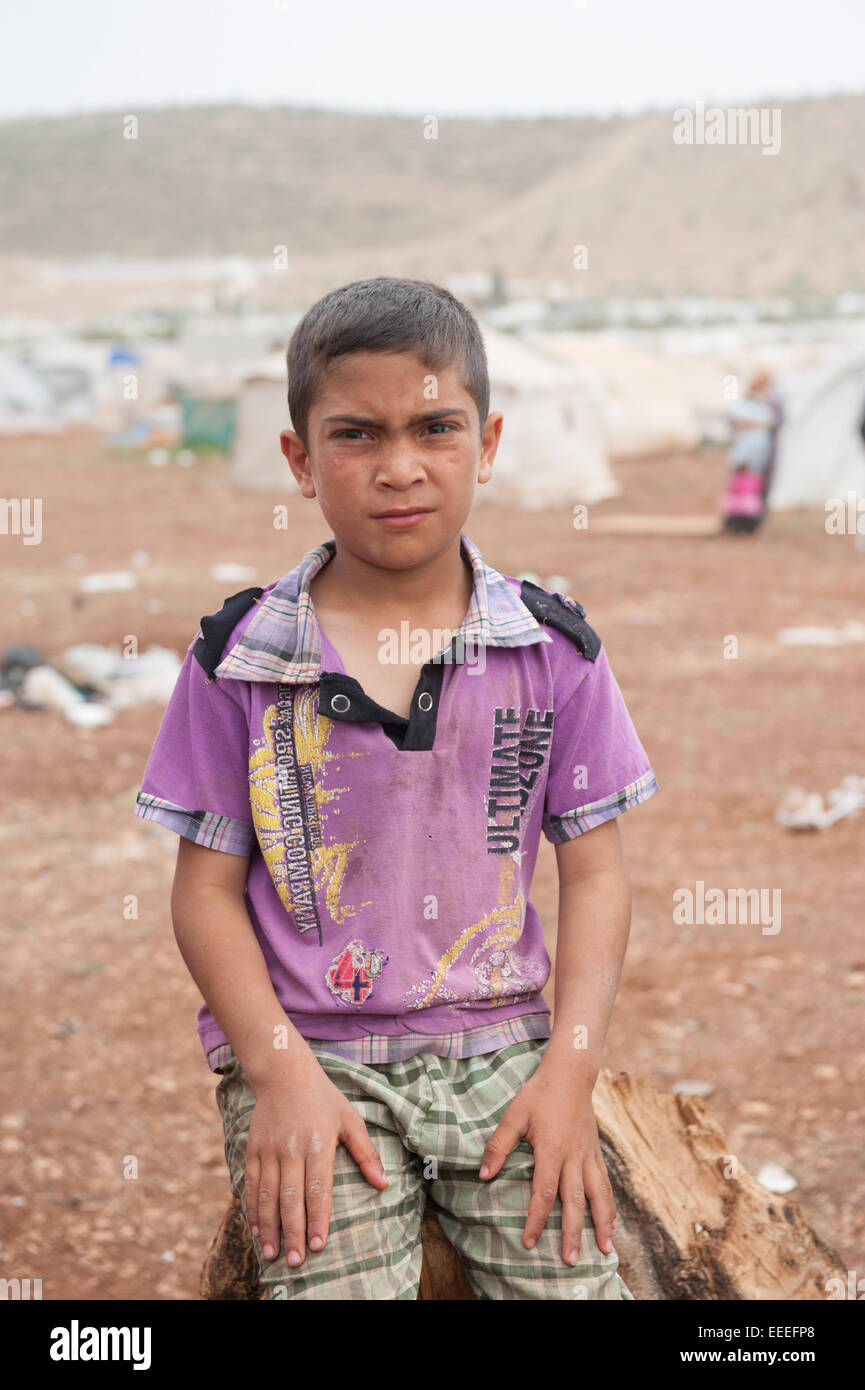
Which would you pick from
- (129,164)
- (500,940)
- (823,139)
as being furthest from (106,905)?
(129,164)

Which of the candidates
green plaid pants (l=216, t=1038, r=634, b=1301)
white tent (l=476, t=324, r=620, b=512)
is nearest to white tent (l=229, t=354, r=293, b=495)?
white tent (l=476, t=324, r=620, b=512)

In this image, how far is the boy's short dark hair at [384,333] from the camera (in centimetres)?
179

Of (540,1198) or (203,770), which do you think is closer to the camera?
(540,1198)

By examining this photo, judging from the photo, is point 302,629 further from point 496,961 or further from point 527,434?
point 527,434

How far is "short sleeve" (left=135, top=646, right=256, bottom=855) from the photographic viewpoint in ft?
6.20

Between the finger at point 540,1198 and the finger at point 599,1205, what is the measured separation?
0.05m

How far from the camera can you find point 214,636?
191 cm

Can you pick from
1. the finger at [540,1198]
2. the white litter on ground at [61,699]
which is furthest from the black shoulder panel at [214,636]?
the white litter on ground at [61,699]

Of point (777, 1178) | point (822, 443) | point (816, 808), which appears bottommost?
point (777, 1178)

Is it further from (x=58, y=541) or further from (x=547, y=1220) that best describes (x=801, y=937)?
(x=58, y=541)

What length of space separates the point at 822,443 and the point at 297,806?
13.7 meters

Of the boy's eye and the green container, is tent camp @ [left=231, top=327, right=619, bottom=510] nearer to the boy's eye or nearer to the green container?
the green container

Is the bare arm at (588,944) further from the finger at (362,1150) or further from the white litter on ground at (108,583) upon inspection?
the white litter on ground at (108,583)

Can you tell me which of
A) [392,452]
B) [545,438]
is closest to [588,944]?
[392,452]
